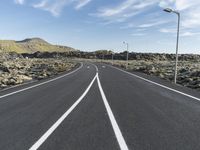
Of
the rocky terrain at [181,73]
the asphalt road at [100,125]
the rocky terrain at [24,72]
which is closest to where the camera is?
the asphalt road at [100,125]

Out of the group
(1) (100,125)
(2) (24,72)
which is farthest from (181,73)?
(1) (100,125)

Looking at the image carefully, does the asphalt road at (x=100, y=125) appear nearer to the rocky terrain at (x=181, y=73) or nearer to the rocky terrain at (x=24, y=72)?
the rocky terrain at (x=181, y=73)

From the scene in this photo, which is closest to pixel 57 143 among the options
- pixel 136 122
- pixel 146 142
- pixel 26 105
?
pixel 146 142

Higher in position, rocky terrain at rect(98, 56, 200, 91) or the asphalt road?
the asphalt road

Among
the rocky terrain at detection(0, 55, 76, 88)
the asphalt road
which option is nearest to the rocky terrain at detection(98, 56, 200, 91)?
the asphalt road

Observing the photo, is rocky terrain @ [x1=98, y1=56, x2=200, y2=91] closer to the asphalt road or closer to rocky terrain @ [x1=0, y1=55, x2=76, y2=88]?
the asphalt road

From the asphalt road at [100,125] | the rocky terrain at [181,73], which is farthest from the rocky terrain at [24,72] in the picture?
the asphalt road at [100,125]

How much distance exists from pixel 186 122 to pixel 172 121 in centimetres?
36

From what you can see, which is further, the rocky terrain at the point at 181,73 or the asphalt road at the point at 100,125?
the rocky terrain at the point at 181,73

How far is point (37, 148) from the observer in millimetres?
5812

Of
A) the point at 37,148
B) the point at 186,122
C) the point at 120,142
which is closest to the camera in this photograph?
the point at 37,148

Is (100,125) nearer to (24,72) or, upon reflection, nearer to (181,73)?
(181,73)

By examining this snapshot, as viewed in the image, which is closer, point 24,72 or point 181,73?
point 181,73

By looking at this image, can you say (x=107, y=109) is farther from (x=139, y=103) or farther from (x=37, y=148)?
(x=37, y=148)
